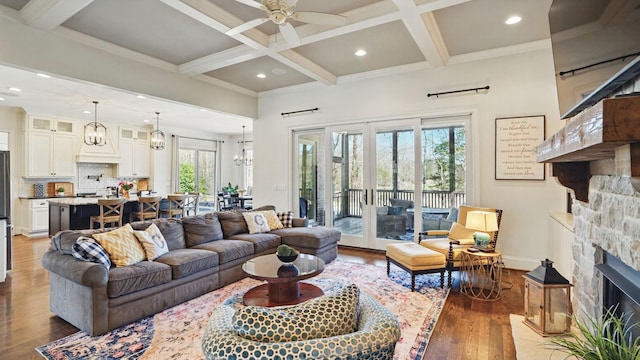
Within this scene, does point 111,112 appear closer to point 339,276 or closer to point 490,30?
point 339,276

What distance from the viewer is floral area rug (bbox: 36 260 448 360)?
92.4 inches

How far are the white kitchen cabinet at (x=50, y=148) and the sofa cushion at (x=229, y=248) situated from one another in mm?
6210

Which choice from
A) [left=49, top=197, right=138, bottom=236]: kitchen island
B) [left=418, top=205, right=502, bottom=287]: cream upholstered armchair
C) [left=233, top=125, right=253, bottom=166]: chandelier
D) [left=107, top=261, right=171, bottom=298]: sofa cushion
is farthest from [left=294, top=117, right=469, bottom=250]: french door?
[left=233, top=125, right=253, bottom=166]: chandelier

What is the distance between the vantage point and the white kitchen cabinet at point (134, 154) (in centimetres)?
893

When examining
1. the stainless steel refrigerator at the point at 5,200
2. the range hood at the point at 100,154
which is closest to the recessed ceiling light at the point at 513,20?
the stainless steel refrigerator at the point at 5,200

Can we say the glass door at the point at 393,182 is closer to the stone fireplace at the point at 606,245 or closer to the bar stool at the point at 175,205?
the stone fireplace at the point at 606,245

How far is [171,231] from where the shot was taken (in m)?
3.76

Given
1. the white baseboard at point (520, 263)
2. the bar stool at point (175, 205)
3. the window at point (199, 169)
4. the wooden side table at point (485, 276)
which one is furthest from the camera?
the window at point (199, 169)

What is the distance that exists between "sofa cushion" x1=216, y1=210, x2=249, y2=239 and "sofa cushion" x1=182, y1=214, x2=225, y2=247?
14 cm

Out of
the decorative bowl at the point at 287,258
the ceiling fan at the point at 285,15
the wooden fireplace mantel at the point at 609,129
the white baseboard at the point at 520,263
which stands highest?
the ceiling fan at the point at 285,15

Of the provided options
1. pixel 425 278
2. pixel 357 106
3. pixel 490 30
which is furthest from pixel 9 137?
pixel 490 30

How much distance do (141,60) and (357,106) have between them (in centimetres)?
345

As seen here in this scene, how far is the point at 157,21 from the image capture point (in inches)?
141

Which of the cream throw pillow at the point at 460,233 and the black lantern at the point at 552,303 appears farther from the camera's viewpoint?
the cream throw pillow at the point at 460,233
